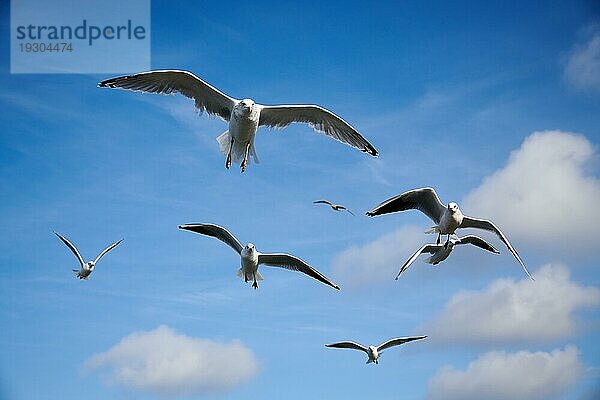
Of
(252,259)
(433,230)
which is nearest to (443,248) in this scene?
(433,230)

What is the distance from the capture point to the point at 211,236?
962 cm

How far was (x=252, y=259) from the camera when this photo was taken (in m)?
9.46

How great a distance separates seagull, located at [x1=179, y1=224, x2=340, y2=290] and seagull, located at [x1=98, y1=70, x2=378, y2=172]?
40.7 inches

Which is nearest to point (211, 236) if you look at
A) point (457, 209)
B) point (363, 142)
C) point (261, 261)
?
point (261, 261)

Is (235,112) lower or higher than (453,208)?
higher

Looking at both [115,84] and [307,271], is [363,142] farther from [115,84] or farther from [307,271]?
[115,84]

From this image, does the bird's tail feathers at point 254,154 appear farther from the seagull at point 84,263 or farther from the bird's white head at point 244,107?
the seagull at point 84,263

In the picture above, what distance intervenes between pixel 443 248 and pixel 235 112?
261 cm

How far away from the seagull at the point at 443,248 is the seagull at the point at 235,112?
4.53 feet

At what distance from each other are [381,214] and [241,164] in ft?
4.70

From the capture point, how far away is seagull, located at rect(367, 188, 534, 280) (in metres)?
8.70

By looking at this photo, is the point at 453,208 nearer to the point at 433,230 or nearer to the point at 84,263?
the point at 433,230

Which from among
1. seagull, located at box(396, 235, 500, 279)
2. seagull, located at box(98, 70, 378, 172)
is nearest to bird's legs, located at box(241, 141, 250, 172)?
seagull, located at box(98, 70, 378, 172)

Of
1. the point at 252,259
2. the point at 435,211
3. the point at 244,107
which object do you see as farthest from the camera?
the point at 252,259
